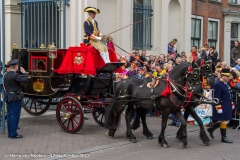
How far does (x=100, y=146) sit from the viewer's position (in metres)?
9.30

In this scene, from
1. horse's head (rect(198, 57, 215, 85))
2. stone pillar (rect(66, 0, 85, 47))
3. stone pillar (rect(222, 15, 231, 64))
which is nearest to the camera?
horse's head (rect(198, 57, 215, 85))

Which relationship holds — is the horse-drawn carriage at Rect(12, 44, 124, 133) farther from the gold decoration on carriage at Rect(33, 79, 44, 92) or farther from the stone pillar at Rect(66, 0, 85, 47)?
the stone pillar at Rect(66, 0, 85, 47)

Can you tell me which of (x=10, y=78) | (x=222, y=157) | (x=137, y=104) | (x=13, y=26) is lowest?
(x=222, y=157)

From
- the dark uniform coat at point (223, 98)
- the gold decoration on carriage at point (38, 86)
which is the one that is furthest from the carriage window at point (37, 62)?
the dark uniform coat at point (223, 98)

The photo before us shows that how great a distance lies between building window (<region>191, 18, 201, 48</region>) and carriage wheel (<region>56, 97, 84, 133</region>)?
13.5 m

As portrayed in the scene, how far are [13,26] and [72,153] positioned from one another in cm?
990

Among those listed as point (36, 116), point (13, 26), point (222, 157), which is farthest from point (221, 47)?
point (222, 157)

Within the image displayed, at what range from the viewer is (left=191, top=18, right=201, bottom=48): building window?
74.8ft

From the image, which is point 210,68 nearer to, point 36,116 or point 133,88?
point 133,88

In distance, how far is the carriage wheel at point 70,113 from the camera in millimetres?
10289

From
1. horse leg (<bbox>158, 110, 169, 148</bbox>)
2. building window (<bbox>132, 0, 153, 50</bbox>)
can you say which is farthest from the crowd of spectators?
horse leg (<bbox>158, 110, 169, 148</bbox>)

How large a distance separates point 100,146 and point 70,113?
1506mm

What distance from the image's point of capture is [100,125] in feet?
37.8

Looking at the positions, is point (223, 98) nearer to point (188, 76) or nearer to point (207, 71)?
point (207, 71)
